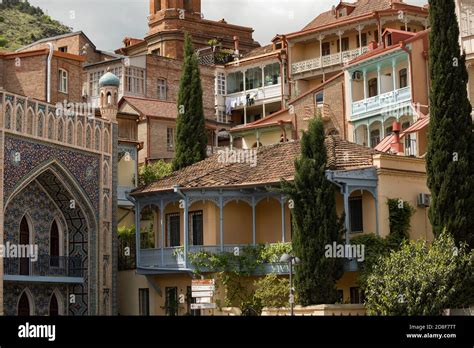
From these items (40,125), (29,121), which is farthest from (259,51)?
(29,121)

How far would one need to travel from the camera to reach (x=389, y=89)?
179 ft

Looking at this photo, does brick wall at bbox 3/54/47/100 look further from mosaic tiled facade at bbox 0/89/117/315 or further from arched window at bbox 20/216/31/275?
arched window at bbox 20/216/31/275

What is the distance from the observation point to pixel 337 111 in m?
57.9

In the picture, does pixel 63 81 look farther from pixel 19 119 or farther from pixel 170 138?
pixel 19 119

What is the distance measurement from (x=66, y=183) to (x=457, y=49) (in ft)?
47.4

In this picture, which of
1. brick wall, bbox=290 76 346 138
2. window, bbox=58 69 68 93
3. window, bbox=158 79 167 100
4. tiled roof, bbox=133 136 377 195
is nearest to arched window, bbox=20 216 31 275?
tiled roof, bbox=133 136 377 195

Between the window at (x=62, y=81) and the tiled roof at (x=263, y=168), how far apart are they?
16.2 meters

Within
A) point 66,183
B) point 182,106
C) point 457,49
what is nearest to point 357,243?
point 457,49

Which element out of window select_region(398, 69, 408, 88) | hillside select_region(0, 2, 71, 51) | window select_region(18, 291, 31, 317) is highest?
hillside select_region(0, 2, 71, 51)

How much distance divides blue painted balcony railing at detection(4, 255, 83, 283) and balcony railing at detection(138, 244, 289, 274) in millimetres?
2383

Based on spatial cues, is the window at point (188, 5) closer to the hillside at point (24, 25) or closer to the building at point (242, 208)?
the hillside at point (24, 25)

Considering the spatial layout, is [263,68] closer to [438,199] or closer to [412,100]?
[412,100]

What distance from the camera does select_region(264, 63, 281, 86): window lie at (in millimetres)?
71938

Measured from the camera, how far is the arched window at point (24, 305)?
127 ft
